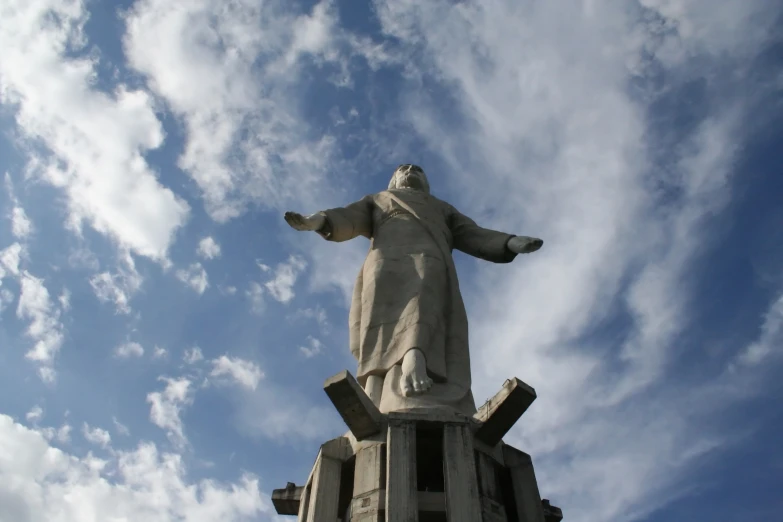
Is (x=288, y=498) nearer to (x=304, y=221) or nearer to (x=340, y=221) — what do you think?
(x=304, y=221)

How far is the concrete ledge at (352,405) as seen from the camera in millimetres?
7492

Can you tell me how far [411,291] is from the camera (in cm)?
962

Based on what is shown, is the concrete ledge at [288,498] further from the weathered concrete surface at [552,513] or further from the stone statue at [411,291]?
the weathered concrete surface at [552,513]

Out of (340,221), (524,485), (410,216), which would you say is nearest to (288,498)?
(524,485)

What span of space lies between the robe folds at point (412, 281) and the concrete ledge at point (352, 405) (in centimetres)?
104

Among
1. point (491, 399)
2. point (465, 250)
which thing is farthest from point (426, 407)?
point (465, 250)

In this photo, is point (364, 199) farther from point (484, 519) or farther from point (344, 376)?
point (484, 519)

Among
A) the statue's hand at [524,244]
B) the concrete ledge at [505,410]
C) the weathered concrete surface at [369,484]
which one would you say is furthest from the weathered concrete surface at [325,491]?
the statue's hand at [524,244]

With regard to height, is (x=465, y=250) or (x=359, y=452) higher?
(x=465, y=250)

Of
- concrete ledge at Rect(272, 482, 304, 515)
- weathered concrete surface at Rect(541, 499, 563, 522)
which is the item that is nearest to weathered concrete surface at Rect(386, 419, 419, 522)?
concrete ledge at Rect(272, 482, 304, 515)

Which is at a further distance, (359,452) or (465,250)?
(465,250)

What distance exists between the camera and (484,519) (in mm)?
6871

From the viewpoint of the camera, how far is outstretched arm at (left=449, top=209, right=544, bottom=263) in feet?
34.8

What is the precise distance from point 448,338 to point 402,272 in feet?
3.81
